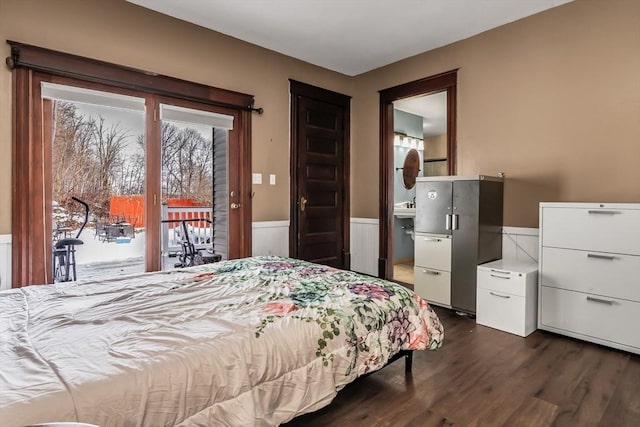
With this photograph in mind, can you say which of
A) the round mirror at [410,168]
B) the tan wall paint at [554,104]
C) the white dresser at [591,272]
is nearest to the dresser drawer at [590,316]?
the white dresser at [591,272]

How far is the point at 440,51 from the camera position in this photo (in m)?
3.95

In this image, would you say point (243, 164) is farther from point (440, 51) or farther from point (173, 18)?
point (440, 51)

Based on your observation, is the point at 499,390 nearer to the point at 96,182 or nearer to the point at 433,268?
the point at 433,268

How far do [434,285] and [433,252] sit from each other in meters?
0.34

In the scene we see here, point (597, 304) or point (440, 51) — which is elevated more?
point (440, 51)

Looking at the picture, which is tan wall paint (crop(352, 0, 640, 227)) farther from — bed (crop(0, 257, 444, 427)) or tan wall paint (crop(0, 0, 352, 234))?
bed (crop(0, 257, 444, 427))

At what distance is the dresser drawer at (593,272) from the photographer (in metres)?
2.45

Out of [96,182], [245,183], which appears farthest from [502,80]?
[96,182]

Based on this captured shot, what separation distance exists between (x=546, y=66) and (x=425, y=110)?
2527 millimetres

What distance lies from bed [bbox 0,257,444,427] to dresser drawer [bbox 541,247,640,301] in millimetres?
1408

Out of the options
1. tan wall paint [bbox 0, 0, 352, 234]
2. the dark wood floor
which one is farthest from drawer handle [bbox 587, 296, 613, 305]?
tan wall paint [bbox 0, 0, 352, 234]

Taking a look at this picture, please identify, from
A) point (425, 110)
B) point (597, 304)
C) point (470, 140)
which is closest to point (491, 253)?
point (597, 304)

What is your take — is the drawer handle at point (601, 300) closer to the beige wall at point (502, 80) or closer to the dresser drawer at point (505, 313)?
the dresser drawer at point (505, 313)

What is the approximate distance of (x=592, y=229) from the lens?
2.61 meters
